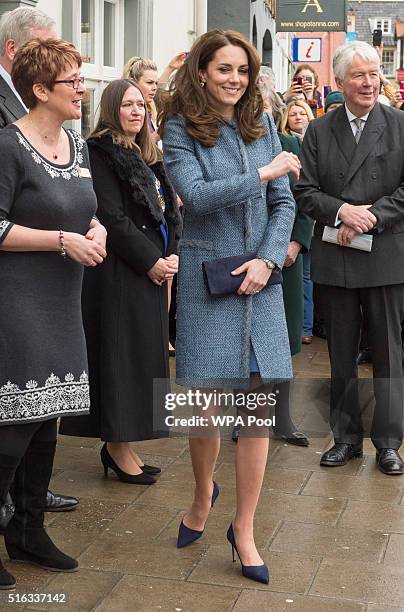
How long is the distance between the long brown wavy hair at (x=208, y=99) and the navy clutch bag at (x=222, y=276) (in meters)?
0.44

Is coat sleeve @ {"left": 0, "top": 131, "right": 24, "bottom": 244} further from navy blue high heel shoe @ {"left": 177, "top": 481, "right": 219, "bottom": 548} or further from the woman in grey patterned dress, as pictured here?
navy blue high heel shoe @ {"left": 177, "top": 481, "right": 219, "bottom": 548}

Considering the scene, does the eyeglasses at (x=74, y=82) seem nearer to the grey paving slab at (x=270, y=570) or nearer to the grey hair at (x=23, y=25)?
the grey hair at (x=23, y=25)

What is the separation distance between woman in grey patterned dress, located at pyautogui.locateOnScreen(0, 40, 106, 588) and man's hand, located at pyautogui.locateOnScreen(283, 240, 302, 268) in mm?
2155

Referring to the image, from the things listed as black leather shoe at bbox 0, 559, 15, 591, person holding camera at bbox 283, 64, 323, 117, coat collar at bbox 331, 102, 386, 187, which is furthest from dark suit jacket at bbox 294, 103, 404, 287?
person holding camera at bbox 283, 64, 323, 117

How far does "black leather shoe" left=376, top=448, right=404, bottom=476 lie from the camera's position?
566 centimetres

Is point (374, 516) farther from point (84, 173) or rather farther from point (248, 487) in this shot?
point (84, 173)

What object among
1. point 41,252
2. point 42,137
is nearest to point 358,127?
point 42,137

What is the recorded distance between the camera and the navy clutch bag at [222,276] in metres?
4.16

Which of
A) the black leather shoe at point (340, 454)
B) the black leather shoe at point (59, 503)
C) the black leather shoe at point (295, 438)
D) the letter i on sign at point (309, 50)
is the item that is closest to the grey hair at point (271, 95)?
the black leather shoe at point (295, 438)

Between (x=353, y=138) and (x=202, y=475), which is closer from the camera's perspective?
(x=202, y=475)

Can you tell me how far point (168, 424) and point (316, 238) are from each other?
127cm

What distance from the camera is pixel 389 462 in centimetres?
571

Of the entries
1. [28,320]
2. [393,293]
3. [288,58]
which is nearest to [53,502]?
[28,320]

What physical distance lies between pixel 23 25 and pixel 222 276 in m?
1.40
